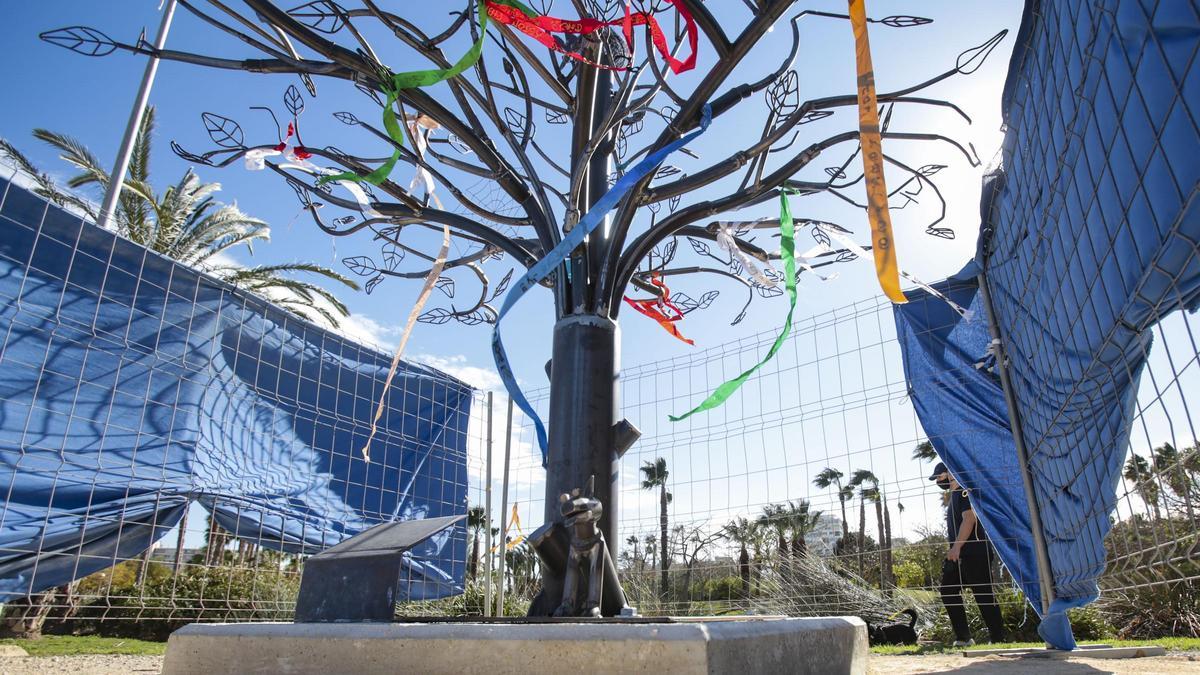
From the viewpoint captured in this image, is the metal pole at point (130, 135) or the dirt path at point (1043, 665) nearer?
the dirt path at point (1043, 665)

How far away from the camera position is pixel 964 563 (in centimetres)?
536

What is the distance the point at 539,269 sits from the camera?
347 cm

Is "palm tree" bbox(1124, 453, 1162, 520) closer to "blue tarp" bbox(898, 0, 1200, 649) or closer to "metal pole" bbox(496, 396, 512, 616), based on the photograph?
"blue tarp" bbox(898, 0, 1200, 649)

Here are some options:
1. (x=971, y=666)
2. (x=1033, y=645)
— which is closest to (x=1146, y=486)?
(x=971, y=666)

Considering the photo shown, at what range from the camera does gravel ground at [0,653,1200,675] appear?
306 cm

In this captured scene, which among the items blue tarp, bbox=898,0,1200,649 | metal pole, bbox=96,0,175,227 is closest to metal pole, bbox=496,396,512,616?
blue tarp, bbox=898,0,1200,649

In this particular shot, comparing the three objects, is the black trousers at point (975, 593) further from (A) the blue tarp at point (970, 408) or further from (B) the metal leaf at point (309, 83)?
(B) the metal leaf at point (309, 83)

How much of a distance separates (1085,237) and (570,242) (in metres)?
2.21

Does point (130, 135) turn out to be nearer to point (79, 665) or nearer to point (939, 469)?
point (79, 665)

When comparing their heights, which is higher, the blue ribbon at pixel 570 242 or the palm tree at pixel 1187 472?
the blue ribbon at pixel 570 242

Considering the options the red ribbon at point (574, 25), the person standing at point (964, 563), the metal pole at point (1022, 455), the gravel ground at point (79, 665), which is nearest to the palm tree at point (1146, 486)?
the metal pole at point (1022, 455)

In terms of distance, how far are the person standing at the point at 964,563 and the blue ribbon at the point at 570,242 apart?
124 inches

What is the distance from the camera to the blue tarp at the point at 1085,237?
6.71ft

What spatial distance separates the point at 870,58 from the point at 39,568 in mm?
6548
